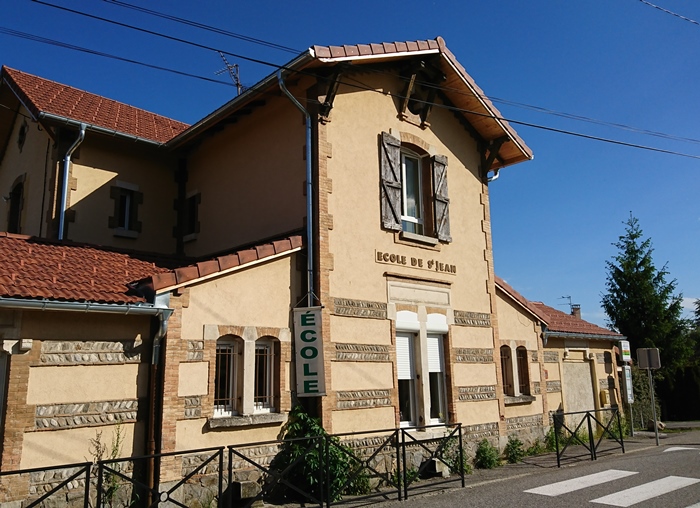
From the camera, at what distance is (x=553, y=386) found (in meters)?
14.5

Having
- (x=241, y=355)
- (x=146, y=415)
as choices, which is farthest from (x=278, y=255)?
(x=146, y=415)

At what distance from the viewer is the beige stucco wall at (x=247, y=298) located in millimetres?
7938

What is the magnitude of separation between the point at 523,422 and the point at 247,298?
7.38 m

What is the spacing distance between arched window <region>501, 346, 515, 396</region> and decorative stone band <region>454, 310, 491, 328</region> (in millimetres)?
1360

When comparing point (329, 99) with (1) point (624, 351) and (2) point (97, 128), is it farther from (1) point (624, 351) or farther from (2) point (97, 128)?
(1) point (624, 351)

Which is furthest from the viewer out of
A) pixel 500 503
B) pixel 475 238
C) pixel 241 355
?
pixel 475 238

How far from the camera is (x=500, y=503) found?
773cm

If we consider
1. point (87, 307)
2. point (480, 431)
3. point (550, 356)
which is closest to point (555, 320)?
point (550, 356)

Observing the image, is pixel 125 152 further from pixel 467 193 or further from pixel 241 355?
pixel 467 193

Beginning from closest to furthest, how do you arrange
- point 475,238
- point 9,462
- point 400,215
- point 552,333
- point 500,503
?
1. point 9,462
2. point 500,503
3. point 400,215
4. point 475,238
5. point 552,333

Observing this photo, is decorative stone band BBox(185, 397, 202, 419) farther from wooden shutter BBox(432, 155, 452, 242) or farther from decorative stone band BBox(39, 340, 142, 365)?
wooden shutter BBox(432, 155, 452, 242)

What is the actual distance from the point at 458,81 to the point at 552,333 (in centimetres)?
654

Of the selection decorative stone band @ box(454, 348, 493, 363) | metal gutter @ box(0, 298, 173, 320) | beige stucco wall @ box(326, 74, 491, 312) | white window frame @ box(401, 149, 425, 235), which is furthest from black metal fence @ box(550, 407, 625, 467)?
metal gutter @ box(0, 298, 173, 320)

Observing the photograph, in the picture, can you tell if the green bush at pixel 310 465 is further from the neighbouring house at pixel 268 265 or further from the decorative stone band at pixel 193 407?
the decorative stone band at pixel 193 407
